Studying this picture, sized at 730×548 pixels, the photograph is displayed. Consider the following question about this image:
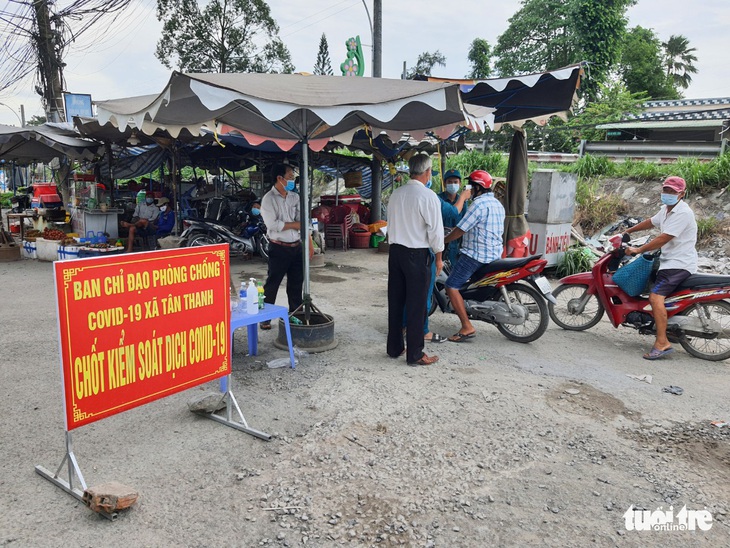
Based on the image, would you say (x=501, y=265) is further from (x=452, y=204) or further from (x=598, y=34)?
(x=598, y=34)

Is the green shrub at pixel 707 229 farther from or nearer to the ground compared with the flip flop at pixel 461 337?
farther from the ground

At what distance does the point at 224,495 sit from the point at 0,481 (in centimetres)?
127

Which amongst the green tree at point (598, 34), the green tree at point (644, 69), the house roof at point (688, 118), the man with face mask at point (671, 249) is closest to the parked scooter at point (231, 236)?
the man with face mask at point (671, 249)

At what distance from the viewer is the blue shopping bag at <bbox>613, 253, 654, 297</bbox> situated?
5160 mm

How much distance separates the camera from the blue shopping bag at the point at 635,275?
516cm

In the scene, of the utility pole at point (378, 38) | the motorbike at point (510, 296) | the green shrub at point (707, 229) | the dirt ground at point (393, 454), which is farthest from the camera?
the utility pole at point (378, 38)

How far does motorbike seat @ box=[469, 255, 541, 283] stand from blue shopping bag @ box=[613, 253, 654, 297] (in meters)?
0.89

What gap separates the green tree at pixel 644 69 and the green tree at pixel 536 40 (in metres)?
7.66

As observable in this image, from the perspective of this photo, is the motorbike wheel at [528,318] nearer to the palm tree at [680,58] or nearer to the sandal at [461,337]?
the sandal at [461,337]

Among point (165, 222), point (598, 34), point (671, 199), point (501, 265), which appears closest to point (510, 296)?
point (501, 265)

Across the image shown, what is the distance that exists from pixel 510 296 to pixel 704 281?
1.79 metres

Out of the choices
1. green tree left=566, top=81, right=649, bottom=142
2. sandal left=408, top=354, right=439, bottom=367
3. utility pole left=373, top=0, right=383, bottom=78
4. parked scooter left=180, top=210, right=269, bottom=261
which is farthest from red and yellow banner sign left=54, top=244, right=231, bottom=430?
green tree left=566, top=81, right=649, bottom=142

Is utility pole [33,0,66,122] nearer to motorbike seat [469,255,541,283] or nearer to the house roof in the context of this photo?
motorbike seat [469,255,541,283]

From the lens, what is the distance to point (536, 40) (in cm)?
3162
